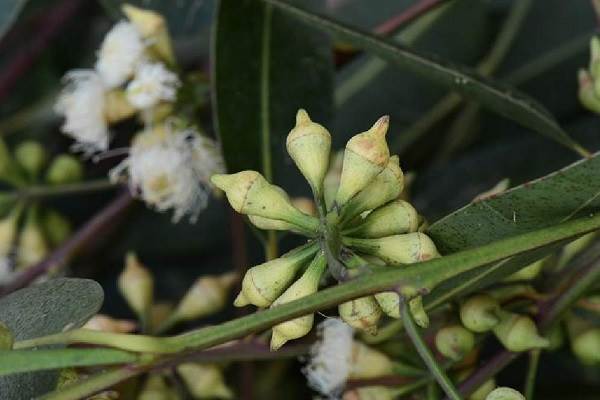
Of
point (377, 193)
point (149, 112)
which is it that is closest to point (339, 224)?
point (377, 193)

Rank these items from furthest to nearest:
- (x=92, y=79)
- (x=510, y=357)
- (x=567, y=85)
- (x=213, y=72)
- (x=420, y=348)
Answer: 1. (x=567, y=85)
2. (x=92, y=79)
3. (x=213, y=72)
4. (x=510, y=357)
5. (x=420, y=348)

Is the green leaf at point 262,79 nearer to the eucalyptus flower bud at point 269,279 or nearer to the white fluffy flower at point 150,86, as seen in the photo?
the white fluffy flower at point 150,86

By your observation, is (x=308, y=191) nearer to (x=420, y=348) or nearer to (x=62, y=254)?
(x=62, y=254)

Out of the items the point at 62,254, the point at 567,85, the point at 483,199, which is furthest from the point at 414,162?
the point at 483,199

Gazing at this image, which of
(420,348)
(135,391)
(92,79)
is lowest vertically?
(135,391)

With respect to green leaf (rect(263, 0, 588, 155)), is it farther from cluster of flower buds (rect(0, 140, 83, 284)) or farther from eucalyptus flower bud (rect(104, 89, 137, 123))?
cluster of flower buds (rect(0, 140, 83, 284))

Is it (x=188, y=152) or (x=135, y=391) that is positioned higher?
(x=188, y=152)
